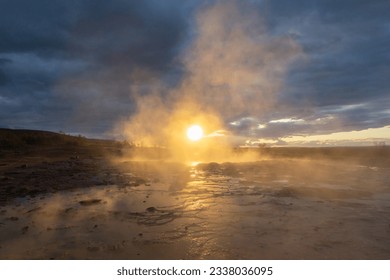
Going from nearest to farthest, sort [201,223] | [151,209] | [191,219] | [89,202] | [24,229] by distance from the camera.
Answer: [24,229] < [201,223] < [191,219] < [151,209] < [89,202]

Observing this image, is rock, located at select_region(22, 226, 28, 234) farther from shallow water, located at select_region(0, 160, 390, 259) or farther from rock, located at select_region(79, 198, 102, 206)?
rock, located at select_region(79, 198, 102, 206)

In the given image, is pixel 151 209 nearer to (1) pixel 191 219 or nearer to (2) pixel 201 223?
(1) pixel 191 219

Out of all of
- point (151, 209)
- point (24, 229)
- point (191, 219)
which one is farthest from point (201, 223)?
point (24, 229)

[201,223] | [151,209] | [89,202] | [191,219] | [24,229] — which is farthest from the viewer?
[89,202]

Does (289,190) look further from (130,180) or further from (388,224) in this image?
(130,180)

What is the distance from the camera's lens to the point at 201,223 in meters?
6.69

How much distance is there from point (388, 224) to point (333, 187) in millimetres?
4545

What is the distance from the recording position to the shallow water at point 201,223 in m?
5.15

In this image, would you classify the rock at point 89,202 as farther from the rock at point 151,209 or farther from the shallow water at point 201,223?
the rock at point 151,209

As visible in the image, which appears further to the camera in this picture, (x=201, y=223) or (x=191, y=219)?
(x=191, y=219)

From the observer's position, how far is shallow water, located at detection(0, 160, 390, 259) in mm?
5148

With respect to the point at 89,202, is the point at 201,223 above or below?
below

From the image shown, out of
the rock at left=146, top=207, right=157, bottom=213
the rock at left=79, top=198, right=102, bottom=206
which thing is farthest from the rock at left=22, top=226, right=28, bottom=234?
the rock at left=146, top=207, right=157, bottom=213
